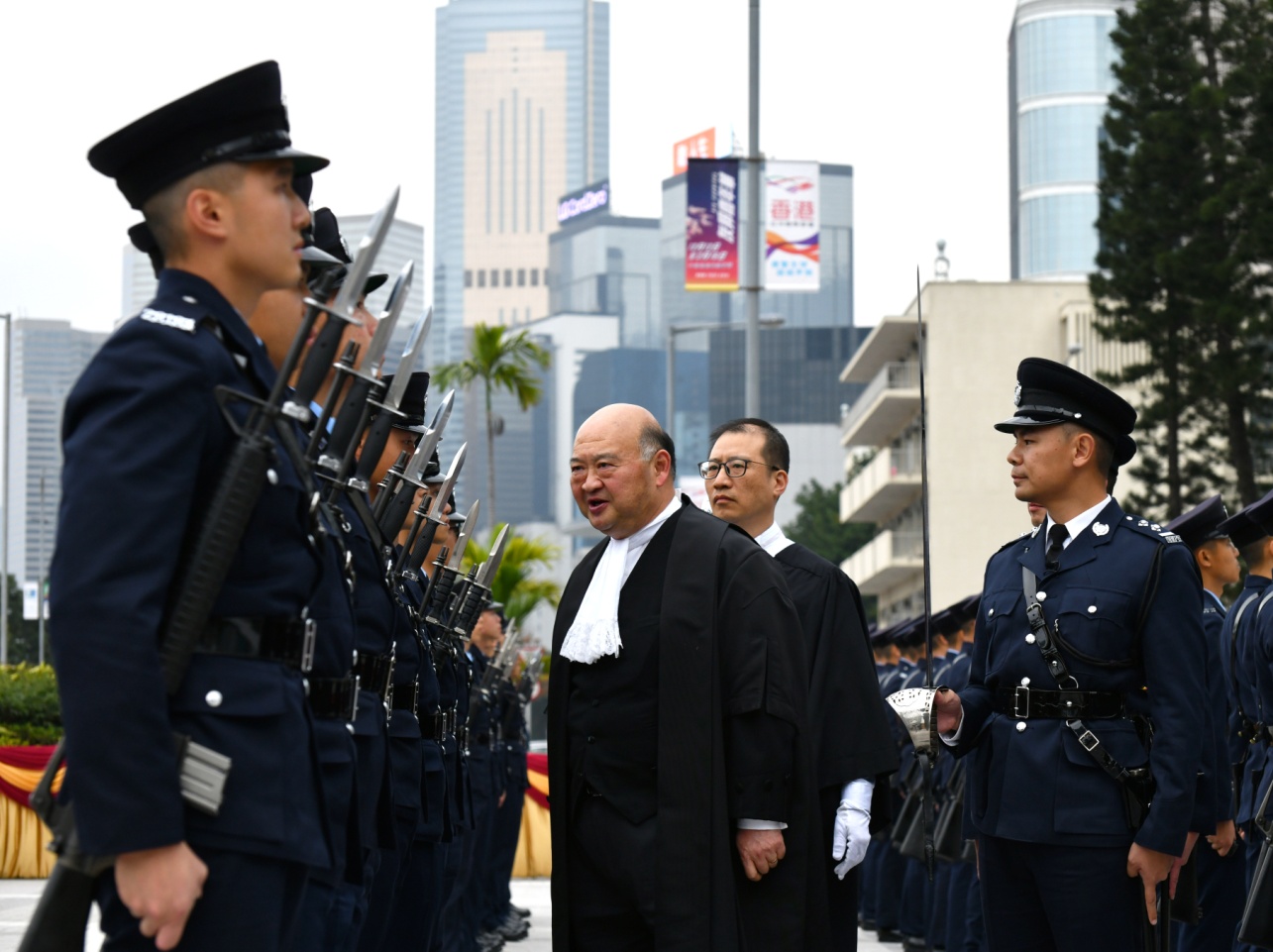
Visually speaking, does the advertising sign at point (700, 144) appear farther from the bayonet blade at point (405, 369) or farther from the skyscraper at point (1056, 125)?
the bayonet blade at point (405, 369)

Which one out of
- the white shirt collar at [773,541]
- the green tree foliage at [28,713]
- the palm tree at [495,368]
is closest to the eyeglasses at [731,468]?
the white shirt collar at [773,541]

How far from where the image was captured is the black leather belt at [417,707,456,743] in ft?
23.6

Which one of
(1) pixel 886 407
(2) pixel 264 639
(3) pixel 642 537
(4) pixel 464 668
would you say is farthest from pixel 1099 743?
(1) pixel 886 407

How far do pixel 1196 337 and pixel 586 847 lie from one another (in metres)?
36.5

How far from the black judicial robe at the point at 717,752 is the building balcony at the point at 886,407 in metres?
54.0

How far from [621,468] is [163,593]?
9.09 feet

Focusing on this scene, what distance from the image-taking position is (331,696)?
167 inches

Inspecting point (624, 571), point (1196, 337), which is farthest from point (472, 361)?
point (624, 571)

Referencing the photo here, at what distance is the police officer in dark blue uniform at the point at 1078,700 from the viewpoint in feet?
19.2

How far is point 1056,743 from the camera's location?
6.04 m

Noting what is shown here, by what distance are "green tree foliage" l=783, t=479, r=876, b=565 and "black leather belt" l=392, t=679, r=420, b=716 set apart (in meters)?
87.0

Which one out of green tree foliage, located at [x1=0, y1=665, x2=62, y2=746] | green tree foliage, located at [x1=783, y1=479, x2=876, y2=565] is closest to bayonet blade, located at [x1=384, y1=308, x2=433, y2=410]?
green tree foliage, located at [x1=0, y1=665, x2=62, y2=746]

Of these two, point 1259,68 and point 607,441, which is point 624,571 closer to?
point 607,441

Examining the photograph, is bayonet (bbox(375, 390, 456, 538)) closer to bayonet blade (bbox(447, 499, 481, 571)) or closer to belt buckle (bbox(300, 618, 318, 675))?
bayonet blade (bbox(447, 499, 481, 571))
